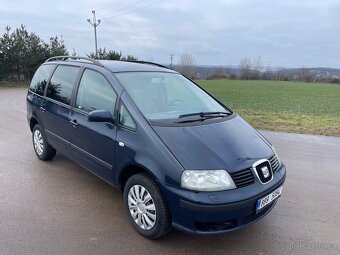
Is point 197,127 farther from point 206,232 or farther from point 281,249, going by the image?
point 281,249

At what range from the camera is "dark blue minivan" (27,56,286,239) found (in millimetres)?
2973

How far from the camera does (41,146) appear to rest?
219 inches

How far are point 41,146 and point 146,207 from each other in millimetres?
2990

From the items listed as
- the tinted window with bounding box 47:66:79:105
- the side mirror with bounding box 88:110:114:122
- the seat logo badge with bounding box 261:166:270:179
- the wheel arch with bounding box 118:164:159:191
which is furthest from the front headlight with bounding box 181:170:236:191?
the tinted window with bounding box 47:66:79:105

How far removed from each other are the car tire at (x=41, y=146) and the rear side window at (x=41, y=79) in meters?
0.62

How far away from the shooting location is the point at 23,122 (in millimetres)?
9008

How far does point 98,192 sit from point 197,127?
5.72 feet

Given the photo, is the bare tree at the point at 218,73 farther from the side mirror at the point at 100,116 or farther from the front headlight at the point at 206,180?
the front headlight at the point at 206,180

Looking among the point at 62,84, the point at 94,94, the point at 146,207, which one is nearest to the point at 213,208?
the point at 146,207

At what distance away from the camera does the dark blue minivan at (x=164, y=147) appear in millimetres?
2973

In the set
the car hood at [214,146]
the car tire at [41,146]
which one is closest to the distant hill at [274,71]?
the car tire at [41,146]

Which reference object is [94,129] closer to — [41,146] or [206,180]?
[206,180]

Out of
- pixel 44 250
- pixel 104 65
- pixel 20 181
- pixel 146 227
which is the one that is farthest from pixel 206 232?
pixel 20 181

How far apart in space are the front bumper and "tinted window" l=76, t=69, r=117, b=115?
136 cm
